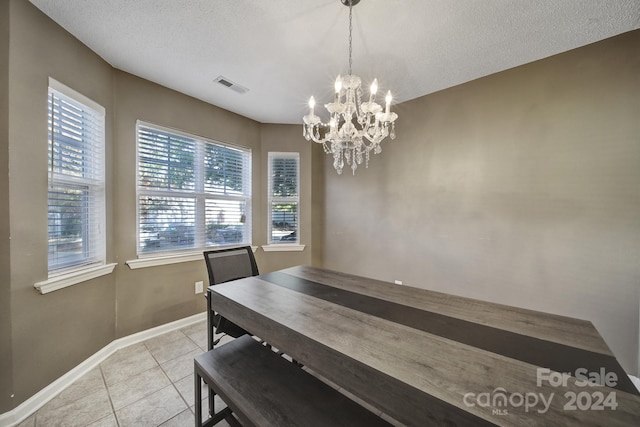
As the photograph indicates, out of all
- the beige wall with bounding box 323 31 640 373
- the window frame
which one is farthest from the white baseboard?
the beige wall with bounding box 323 31 640 373

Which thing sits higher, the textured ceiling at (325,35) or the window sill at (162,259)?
the textured ceiling at (325,35)

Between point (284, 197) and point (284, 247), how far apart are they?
2.47ft

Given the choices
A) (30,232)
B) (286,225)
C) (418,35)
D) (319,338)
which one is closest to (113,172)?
(30,232)

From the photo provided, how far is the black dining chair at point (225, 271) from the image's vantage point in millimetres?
1796

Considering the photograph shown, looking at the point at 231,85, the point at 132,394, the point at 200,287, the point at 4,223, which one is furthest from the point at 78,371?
the point at 231,85

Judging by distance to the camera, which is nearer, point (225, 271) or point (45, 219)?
point (45, 219)

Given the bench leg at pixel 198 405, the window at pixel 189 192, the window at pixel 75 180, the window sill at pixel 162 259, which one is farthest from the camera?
the window at pixel 189 192

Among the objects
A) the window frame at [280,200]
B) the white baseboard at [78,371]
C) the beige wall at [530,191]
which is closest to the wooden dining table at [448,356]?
the beige wall at [530,191]

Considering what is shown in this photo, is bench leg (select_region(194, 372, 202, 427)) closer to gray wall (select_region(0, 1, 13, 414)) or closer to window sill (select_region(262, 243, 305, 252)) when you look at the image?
gray wall (select_region(0, 1, 13, 414))

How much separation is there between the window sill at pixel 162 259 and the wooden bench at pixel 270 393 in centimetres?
149

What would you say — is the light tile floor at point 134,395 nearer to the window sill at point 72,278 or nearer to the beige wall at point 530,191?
the window sill at point 72,278

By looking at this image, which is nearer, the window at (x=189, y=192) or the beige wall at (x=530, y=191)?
the beige wall at (x=530, y=191)

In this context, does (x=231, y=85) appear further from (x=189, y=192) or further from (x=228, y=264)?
(x=228, y=264)

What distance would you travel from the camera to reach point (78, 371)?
5.97 ft
